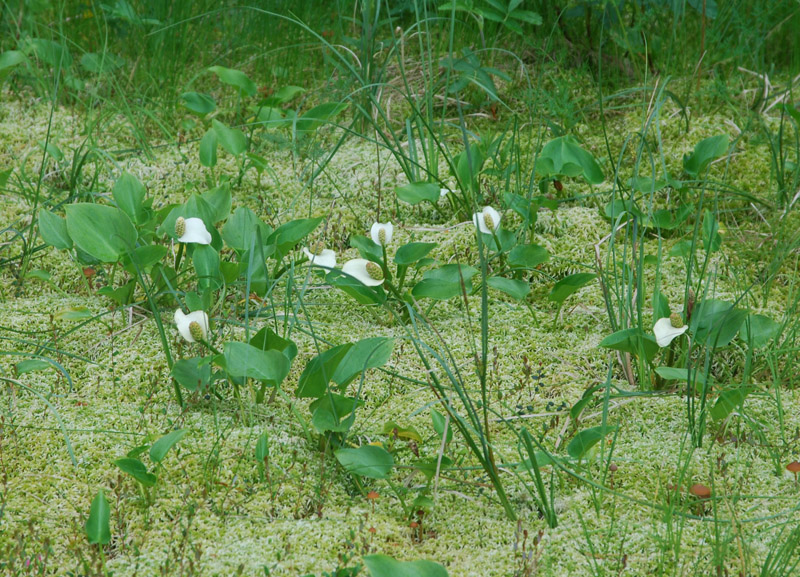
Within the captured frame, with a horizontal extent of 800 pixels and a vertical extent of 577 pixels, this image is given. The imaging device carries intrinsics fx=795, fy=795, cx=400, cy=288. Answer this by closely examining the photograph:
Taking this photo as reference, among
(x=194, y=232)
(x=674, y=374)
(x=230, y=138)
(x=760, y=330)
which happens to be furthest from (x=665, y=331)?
(x=230, y=138)

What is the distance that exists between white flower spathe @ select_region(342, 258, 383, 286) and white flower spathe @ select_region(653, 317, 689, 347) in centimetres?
65

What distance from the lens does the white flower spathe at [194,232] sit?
1891mm

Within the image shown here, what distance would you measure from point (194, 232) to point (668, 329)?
1115 millimetres

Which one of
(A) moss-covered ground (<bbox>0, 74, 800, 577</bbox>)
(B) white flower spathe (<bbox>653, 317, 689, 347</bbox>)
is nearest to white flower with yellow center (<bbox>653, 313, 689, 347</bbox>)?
(B) white flower spathe (<bbox>653, 317, 689, 347</bbox>)

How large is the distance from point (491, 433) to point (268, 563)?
58 cm

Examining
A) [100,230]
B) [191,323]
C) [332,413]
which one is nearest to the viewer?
[332,413]

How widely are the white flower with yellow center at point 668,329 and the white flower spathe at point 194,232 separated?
105cm

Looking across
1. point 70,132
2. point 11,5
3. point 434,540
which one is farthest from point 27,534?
point 11,5

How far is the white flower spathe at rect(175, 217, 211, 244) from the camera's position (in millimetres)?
1891

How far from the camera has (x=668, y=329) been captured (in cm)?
174

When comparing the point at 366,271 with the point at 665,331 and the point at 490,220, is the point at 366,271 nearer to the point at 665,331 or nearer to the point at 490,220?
the point at 490,220

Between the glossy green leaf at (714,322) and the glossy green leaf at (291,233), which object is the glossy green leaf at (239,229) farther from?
Answer: the glossy green leaf at (714,322)

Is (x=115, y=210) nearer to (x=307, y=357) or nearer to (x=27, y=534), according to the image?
(x=307, y=357)

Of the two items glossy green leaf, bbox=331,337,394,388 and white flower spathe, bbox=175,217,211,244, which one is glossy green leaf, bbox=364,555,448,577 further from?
white flower spathe, bbox=175,217,211,244
